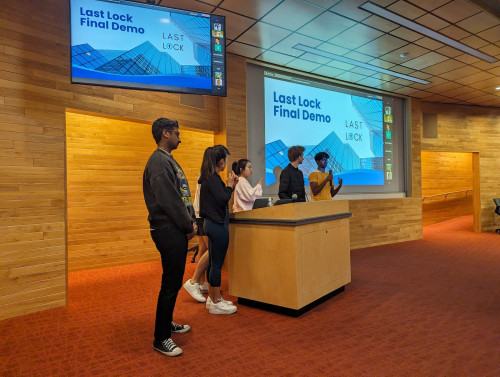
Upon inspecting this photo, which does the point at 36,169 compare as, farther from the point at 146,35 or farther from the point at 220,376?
the point at 220,376

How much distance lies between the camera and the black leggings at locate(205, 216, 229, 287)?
282 cm

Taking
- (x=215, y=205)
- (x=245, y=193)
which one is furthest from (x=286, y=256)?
(x=245, y=193)

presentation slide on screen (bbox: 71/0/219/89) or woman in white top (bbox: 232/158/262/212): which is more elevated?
presentation slide on screen (bbox: 71/0/219/89)

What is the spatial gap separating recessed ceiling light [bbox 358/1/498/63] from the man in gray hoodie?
314 cm

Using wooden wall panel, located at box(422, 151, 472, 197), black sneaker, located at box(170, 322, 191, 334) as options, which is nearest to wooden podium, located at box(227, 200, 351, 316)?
black sneaker, located at box(170, 322, 191, 334)

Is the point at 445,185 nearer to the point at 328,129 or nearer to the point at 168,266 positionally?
the point at 328,129

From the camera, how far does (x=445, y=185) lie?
1050 cm

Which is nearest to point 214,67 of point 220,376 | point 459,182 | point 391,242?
point 220,376

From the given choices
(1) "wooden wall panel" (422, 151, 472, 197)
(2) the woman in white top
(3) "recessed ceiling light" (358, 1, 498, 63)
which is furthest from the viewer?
(1) "wooden wall panel" (422, 151, 472, 197)

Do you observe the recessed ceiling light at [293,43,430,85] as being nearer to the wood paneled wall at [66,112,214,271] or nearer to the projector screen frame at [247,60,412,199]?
the projector screen frame at [247,60,412,199]

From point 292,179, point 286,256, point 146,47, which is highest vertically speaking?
point 146,47

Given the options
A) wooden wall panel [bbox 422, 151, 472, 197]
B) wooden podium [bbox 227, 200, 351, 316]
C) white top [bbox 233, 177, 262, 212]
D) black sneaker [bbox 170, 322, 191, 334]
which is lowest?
black sneaker [bbox 170, 322, 191, 334]

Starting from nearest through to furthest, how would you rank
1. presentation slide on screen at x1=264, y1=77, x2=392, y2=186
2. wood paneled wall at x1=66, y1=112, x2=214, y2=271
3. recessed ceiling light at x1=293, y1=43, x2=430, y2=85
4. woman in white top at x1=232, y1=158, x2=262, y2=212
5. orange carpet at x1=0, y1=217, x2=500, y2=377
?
orange carpet at x1=0, y1=217, x2=500, y2=377
woman in white top at x1=232, y1=158, x2=262, y2=212
wood paneled wall at x1=66, y1=112, x2=214, y2=271
recessed ceiling light at x1=293, y1=43, x2=430, y2=85
presentation slide on screen at x1=264, y1=77, x2=392, y2=186

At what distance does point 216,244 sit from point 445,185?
32.8 ft
